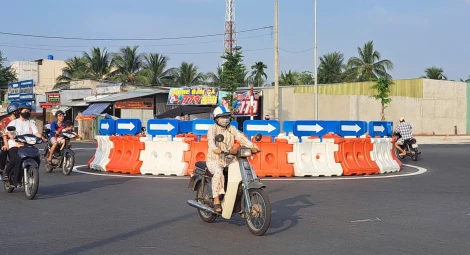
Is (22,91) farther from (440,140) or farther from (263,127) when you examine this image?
(263,127)

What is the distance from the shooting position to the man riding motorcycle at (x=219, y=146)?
748 centimetres

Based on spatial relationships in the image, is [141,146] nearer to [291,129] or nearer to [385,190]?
[291,129]

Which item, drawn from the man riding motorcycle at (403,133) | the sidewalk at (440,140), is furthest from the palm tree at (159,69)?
the man riding motorcycle at (403,133)

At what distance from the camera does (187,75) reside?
59.5 meters

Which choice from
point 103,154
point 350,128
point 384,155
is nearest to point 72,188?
point 103,154

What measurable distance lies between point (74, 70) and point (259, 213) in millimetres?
59512

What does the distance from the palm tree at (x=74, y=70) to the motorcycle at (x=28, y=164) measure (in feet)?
167

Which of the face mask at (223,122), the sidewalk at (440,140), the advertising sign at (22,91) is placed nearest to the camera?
the face mask at (223,122)

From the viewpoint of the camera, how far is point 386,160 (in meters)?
15.8

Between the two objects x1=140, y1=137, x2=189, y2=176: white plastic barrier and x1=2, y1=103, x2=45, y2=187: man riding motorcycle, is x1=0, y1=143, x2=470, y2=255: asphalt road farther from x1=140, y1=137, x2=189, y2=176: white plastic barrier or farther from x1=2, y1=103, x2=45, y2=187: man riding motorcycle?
x1=140, y1=137, x2=189, y2=176: white plastic barrier

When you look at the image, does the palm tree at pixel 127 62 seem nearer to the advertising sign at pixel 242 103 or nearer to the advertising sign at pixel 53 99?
the advertising sign at pixel 53 99

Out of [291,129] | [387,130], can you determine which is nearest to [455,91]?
[387,130]

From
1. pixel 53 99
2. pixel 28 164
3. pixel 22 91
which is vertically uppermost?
pixel 22 91

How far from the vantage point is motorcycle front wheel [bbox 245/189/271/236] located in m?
6.85
